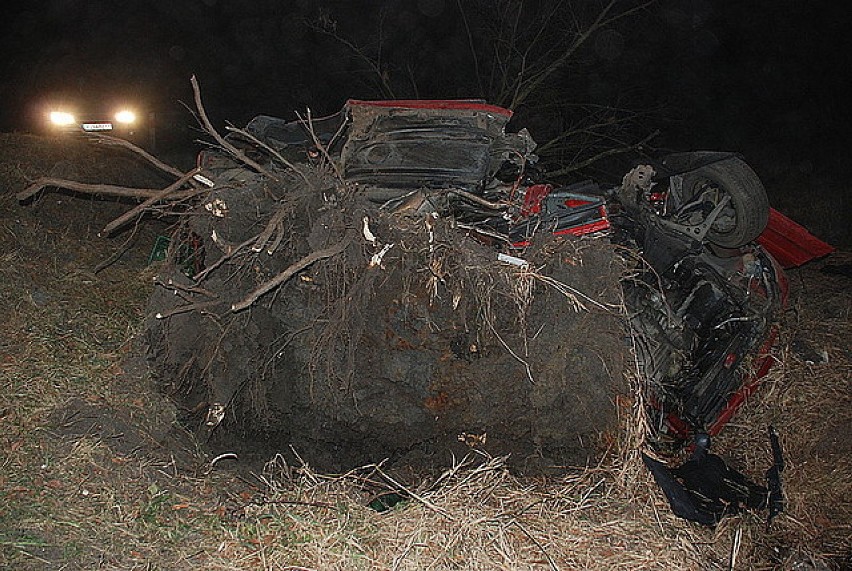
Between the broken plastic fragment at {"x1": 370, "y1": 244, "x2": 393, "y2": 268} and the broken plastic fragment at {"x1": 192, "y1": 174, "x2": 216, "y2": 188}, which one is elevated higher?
the broken plastic fragment at {"x1": 192, "y1": 174, "x2": 216, "y2": 188}

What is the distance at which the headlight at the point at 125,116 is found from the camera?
9.50 metres

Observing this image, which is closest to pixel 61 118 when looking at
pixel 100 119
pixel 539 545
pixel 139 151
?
pixel 100 119

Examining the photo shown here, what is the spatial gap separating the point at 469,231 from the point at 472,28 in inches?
377

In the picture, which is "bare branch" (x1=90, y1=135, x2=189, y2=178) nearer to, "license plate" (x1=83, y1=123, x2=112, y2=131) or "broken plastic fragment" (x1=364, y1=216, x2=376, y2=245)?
"broken plastic fragment" (x1=364, y1=216, x2=376, y2=245)

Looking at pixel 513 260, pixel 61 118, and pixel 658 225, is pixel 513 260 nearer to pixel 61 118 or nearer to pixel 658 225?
pixel 658 225

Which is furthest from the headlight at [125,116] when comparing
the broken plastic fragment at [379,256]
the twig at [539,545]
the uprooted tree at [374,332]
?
the twig at [539,545]

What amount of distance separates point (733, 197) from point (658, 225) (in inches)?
23.1

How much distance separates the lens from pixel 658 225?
541 cm

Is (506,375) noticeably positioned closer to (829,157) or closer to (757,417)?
(757,417)

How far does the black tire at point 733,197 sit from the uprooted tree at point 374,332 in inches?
50.6

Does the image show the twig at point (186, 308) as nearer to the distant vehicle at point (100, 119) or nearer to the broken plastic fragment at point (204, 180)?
the broken plastic fragment at point (204, 180)

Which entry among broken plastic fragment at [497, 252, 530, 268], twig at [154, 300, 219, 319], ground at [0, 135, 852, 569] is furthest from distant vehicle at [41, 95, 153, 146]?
broken plastic fragment at [497, 252, 530, 268]

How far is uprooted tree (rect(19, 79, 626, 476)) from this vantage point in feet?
15.1

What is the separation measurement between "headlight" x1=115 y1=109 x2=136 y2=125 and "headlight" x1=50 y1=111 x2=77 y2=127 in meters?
0.55
